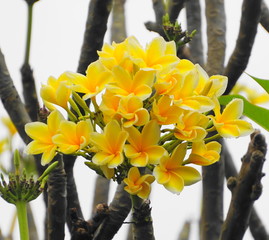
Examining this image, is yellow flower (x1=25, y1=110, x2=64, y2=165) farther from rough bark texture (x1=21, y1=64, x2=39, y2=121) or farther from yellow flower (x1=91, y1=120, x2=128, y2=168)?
rough bark texture (x1=21, y1=64, x2=39, y2=121)

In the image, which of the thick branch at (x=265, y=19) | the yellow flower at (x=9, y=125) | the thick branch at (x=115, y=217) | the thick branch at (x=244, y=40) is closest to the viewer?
the thick branch at (x=115, y=217)

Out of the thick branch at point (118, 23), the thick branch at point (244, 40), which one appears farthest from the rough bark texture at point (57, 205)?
the thick branch at point (118, 23)

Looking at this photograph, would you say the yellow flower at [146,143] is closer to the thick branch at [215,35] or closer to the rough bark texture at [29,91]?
the rough bark texture at [29,91]

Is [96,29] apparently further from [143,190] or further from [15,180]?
[143,190]

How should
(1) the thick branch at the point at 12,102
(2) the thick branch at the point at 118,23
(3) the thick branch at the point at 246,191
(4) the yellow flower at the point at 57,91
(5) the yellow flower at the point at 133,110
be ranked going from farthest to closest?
1. (2) the thick branch at the point at 118,23
2. (1) the thick branch at the point at 12,102
3. (3) the thick branch at the point at 246,191
4. (4) the yellow flower at the point at 57,91
5. (5) the yellow flower at the point at 133,110

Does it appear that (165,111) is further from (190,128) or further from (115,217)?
(115,217)

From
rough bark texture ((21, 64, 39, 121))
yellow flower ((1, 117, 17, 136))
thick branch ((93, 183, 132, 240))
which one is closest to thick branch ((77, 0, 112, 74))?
rough bark texture ((21, 64, 39, 121))

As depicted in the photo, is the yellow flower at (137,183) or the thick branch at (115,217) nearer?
the yellow flower at (137,183)
